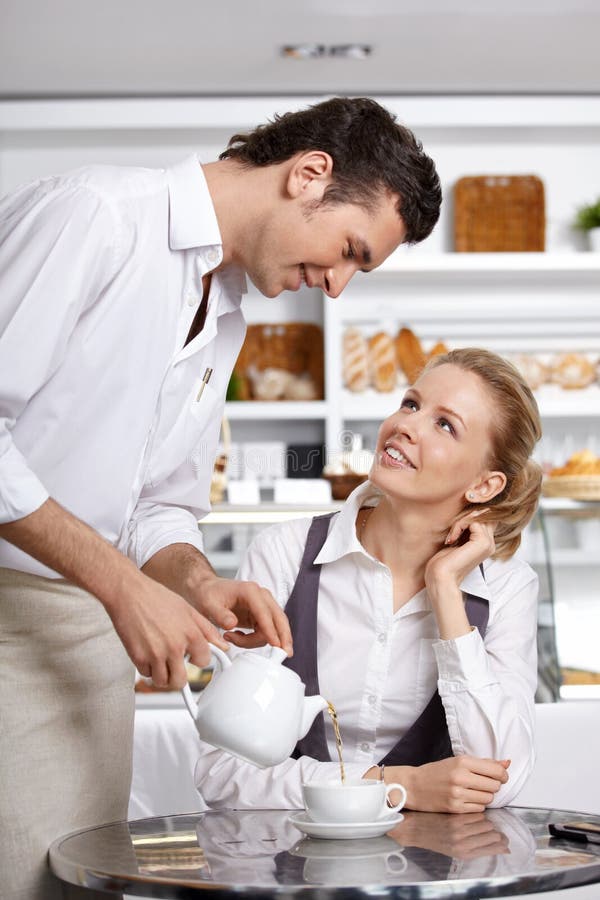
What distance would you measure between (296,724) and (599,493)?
1.68 meters

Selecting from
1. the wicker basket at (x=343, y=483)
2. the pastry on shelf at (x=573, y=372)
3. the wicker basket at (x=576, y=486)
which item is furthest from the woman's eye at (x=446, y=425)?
the pastry on shelf at (x=573, y=372)

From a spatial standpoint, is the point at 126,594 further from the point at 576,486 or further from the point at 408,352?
the point at 408,352

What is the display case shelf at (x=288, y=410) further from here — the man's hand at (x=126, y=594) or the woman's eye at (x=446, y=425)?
the man's hand at (x=126, y=594)

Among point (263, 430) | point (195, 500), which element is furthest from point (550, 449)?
point (195, 500)

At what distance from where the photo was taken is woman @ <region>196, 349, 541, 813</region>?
4.96ft

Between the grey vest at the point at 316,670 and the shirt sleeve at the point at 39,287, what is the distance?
2.03ft

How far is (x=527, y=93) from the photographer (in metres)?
4.57

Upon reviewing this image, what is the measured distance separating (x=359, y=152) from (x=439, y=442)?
1.65 ft

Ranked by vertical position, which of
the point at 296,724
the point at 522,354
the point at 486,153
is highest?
the point at 486,153

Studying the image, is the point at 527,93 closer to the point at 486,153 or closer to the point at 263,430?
the point at 486,153

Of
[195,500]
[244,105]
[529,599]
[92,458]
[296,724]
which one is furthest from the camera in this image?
[244,105]

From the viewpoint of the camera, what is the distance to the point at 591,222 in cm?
448

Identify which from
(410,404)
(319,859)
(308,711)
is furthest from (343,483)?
(319,859)

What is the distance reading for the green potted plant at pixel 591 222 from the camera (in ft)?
14.6
